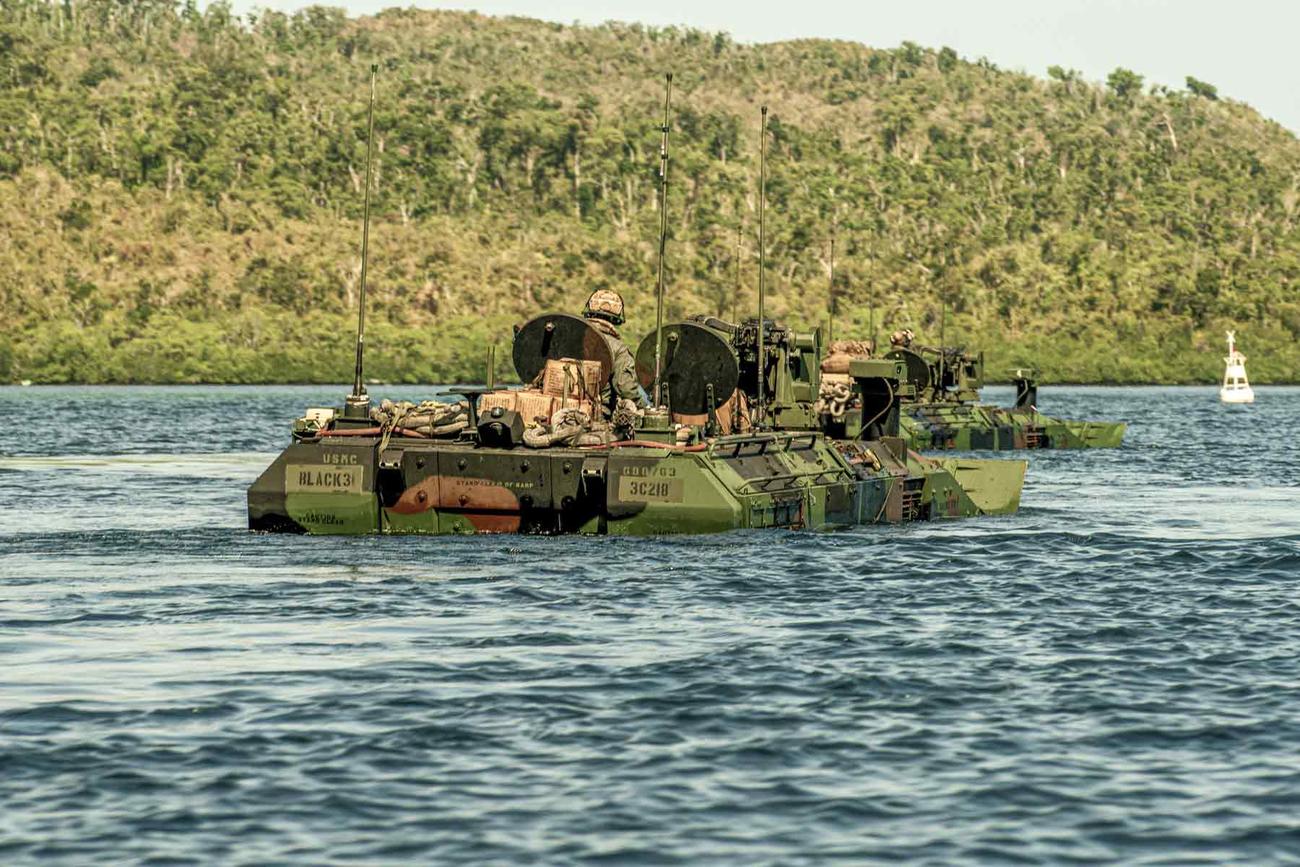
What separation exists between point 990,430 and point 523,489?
40.3 m

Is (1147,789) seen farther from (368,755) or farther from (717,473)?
(717,473)

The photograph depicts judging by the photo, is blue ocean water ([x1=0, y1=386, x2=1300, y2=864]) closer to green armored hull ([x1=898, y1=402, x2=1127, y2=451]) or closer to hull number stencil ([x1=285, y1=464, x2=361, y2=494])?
hull number stencil ([x1=285, y1=464, x2=361, y2=494])

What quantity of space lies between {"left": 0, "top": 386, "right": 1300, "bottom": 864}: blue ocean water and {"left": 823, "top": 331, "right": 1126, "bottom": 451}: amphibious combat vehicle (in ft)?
108

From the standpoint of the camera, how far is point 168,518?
35312mm

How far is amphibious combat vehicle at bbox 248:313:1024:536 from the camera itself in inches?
1134

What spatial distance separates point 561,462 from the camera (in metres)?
28.9

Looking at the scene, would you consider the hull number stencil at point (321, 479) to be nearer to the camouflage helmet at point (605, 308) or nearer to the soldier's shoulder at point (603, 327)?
the soldier's shoulder at point (603, 327)

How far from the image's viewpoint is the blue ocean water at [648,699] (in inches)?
514

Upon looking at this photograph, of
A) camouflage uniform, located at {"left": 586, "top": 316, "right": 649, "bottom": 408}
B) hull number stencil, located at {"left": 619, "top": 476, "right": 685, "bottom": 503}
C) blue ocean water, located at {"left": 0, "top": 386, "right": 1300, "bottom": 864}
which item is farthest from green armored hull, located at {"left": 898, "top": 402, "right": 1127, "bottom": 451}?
hull number stencil, located at {"left": 619, "top": 476, "right": 685, "bottom": 503}

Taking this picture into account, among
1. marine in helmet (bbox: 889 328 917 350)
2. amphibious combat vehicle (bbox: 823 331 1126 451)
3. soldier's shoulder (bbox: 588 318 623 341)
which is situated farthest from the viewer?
marine in helmet (bbox: 889 328 917 350)

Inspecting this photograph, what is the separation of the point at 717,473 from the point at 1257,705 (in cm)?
1256

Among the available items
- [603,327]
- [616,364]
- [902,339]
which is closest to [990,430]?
[902,339]

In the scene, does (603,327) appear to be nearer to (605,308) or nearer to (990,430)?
(605,308)

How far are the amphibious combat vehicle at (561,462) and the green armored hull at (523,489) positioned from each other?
2 centimetres
